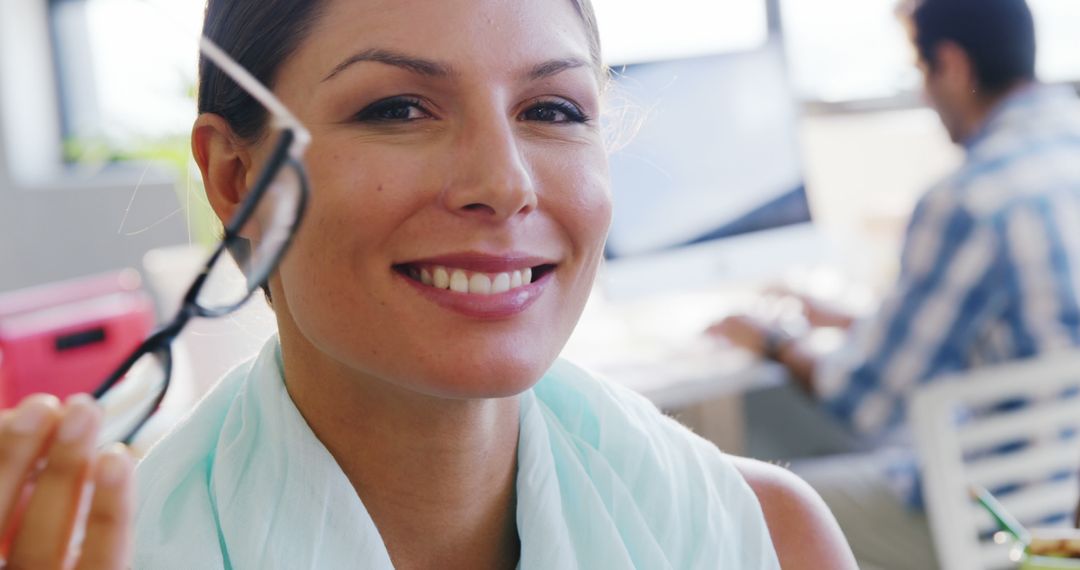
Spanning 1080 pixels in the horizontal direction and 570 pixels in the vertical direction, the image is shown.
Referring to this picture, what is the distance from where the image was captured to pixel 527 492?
953mm

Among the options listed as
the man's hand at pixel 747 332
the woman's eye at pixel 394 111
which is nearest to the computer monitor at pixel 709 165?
the man's hand at pixel 747 332

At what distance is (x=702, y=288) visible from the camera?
234 cm

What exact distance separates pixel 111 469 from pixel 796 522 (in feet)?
2.28

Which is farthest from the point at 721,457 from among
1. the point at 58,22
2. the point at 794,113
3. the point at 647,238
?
the point at 58,22

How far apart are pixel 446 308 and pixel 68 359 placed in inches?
56.6

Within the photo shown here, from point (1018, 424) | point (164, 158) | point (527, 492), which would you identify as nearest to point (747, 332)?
point (1018, 424)

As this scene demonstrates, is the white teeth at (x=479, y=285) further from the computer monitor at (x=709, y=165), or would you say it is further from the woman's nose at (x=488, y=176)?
the computer monitor at (x=709, y=165)

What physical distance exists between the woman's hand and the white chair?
1.52 metres

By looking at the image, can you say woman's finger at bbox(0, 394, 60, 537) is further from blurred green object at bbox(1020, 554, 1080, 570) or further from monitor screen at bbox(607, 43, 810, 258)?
monitor screen at bbox(607, 43, 810, 258)

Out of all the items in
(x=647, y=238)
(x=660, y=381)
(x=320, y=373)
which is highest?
(x=320, y=373)

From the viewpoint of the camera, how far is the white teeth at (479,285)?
80 centimetres

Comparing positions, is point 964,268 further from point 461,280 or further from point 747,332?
point 461,280

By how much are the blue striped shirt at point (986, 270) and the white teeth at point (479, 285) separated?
1.46m

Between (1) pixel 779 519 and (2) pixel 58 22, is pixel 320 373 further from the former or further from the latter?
(2) pixel 58 22
